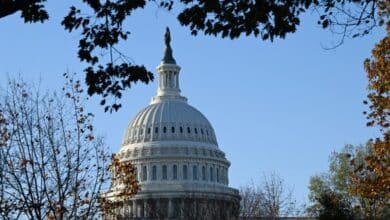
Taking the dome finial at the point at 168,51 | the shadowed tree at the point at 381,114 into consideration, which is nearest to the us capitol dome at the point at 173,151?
the dome finial at the point at 168,51

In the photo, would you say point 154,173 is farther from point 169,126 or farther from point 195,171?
point 169,126

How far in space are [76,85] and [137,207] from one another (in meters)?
103

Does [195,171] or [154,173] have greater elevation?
[195,171]

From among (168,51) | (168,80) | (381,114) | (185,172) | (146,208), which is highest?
(168,51)

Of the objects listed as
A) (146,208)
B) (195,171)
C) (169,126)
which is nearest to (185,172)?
(195,171)

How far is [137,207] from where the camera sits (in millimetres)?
129500

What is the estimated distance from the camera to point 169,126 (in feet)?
477

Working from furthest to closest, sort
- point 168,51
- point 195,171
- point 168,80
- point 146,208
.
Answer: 1. point 168,51
2. point 168,80
3. point 195,171
4. point 146,208

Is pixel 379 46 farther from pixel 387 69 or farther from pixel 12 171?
pixel 12 171

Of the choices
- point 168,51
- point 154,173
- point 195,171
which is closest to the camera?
point 154,173

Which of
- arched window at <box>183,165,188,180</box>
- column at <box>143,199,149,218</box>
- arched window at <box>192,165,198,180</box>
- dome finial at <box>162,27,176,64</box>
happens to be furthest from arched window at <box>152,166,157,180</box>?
dome finial at <box>162,27,176,64</box>

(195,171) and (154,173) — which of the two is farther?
(195,171)

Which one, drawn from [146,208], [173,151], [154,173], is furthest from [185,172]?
[146,208]

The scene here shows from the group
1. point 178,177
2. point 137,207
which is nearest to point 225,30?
point 137,207
